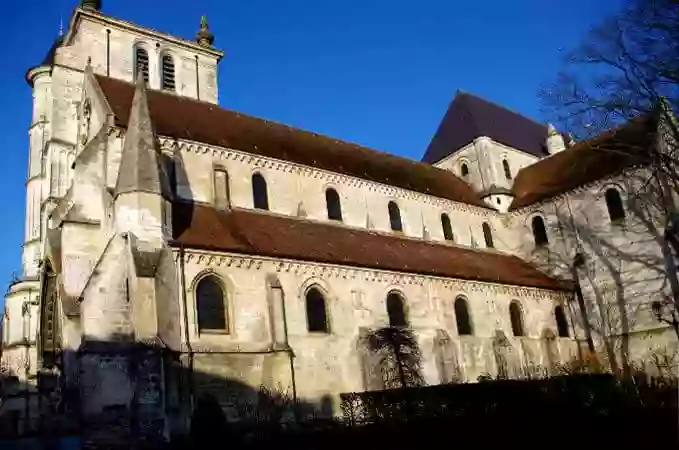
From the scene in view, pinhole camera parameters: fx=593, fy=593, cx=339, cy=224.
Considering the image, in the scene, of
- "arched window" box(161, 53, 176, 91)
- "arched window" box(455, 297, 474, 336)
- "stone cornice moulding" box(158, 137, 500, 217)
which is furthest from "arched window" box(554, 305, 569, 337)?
"arched window" box(161, 53, 176, 91)

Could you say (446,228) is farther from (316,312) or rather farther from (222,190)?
(222,190)

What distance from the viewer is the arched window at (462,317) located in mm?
25656

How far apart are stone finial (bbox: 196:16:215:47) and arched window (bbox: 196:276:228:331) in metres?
23.2

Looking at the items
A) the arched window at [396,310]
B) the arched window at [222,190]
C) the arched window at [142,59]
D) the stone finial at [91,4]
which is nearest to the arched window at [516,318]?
the arched window at [396,310]


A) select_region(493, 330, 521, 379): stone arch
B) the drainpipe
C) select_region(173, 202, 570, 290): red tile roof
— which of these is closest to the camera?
the drainpipe

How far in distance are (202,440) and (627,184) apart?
2467 cm

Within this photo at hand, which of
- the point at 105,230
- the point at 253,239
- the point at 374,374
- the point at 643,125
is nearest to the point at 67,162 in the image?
the point at 105,230

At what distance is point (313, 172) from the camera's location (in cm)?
2683

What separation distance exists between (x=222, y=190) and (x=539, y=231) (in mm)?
19719

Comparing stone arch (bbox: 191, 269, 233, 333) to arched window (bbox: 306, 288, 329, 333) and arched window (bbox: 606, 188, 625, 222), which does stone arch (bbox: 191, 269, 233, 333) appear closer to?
arched window (bbox: 306, 288, 329, 333)

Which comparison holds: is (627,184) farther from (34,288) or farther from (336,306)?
(34,288)

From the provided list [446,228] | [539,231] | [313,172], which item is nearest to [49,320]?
[313,172]

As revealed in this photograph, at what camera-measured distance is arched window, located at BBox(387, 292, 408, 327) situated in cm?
2359

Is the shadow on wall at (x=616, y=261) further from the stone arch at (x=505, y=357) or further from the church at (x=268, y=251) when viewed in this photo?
the stone arch at (x=505, y=357)
